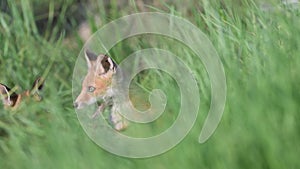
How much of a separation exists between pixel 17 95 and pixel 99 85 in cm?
67

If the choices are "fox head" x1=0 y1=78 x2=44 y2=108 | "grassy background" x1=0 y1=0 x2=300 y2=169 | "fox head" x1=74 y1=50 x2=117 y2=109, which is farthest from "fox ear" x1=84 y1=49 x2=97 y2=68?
"fox head" x1=0 y1=78 x2=44 y2=108

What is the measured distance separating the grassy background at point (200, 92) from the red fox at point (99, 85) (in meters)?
0.08

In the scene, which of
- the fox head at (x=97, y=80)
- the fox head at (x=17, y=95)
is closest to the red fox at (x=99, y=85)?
the fox head at (x=97, y=80)

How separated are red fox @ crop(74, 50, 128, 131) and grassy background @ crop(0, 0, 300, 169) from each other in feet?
0.27

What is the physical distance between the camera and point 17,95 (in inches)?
140

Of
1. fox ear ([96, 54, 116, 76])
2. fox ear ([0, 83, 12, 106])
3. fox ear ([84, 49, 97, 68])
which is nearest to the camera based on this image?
fox ear ([96, 54, 116, 76])

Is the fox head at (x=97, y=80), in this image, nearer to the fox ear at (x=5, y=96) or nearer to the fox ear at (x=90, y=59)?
the fox ear at (x=90, y=59)

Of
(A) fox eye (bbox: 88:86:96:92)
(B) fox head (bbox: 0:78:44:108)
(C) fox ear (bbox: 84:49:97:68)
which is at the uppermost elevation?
(C) fox ear (bbox: 84:49:97:68)

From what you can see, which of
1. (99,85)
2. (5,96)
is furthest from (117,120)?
(5,96)

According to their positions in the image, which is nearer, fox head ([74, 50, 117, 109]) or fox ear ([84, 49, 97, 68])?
fox head ([74, 50, 117, 109])

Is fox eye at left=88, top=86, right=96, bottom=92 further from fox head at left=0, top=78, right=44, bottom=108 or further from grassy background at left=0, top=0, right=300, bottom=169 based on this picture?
fox head at left=0, top=78, right=44, bottom=108

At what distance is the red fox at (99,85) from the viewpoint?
2.97 meters

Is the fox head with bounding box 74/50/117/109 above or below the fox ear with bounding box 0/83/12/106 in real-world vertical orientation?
above

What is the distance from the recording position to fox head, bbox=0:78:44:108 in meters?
3.47
